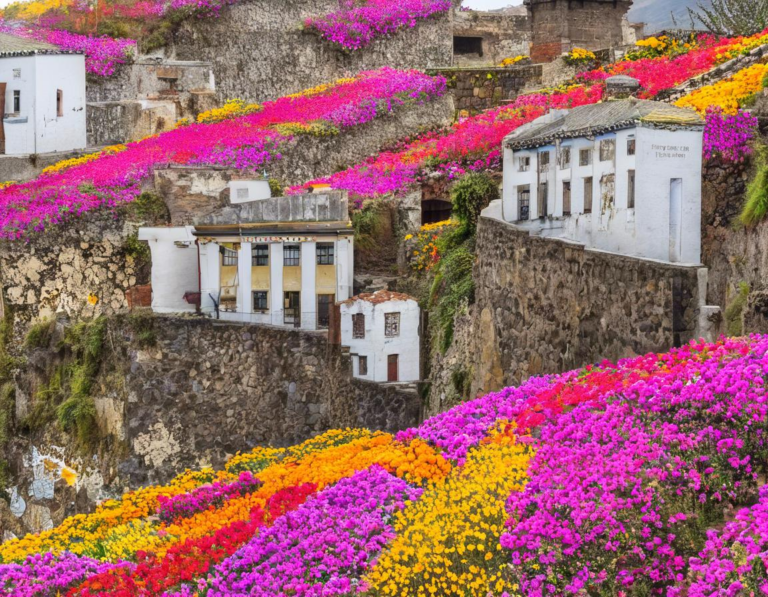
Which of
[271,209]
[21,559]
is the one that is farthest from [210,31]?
[21,559]

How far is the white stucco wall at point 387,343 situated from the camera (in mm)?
35156

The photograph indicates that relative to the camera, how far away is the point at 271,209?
126 ft

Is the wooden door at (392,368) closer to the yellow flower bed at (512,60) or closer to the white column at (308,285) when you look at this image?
the white column at (308,285)

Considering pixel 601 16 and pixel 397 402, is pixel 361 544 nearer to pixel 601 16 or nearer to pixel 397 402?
pixel 397 402

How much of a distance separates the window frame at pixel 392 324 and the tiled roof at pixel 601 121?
555cm

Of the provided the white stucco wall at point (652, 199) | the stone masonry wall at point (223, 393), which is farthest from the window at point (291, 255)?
the white stucco wall at point (652, 199)

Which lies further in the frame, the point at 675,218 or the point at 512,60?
the point at 512,60

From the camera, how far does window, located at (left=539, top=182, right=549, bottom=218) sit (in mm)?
30656

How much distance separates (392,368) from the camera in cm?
3522

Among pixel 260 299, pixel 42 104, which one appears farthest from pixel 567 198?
pixel 42 104

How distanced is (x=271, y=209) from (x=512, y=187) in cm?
870

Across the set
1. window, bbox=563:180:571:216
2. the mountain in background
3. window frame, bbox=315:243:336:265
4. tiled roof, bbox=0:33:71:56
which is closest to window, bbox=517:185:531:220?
window, bbox=563:180:571:216

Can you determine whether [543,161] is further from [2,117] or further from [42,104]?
[2,117]

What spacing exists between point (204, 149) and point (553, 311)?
2243cm
